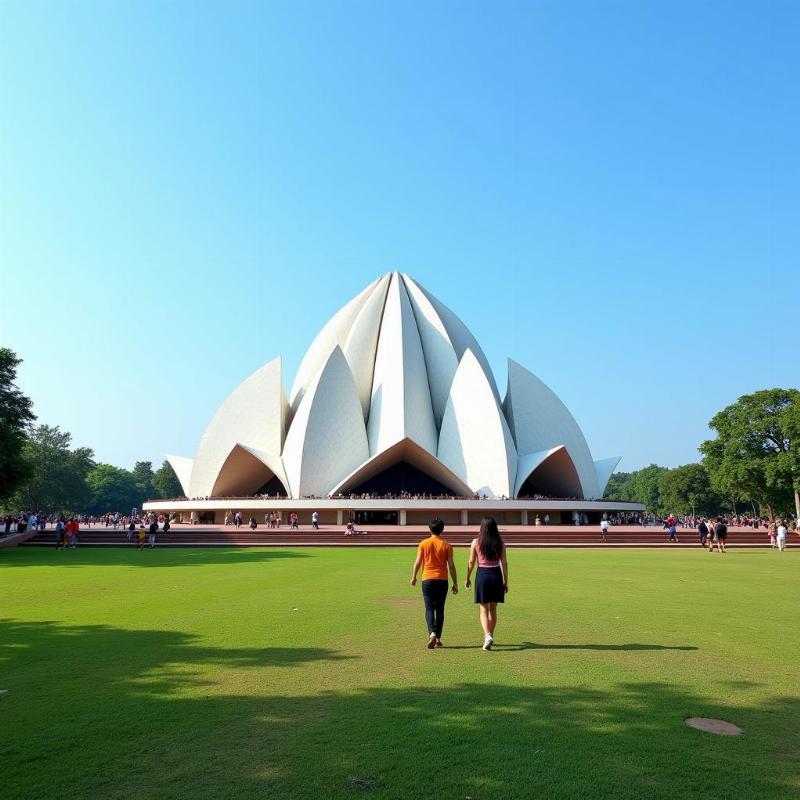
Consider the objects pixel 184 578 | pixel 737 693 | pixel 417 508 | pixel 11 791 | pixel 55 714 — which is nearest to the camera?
pixel 11 791

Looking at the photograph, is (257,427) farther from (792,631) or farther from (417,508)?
(792,631)

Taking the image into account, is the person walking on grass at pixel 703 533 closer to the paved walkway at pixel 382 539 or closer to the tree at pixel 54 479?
the paved walkway at pixel 382 539

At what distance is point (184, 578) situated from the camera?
9.49m

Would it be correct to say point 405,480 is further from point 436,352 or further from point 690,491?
point 690,491

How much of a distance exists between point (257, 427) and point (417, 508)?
39.8 ft

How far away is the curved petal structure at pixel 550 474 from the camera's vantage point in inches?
1264

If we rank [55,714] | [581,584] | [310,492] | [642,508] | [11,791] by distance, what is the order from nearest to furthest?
[11,791] → [55,714] → [581,584] → [310,492] → [642,508]

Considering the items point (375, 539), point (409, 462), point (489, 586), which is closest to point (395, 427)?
point (409, 462)

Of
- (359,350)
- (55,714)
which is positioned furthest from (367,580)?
(359,350)

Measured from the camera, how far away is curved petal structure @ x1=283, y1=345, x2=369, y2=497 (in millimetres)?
31250

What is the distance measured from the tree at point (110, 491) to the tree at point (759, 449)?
60098mm

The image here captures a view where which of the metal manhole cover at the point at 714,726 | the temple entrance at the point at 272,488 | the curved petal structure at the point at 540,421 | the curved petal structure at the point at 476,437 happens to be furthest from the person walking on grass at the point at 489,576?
the temple entrance at the point at 272,488

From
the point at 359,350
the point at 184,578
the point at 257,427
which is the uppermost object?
the point at 359,350

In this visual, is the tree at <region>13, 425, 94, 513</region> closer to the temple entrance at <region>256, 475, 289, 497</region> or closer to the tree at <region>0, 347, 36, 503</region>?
the temple entrance at <region>256, 475, 289, 497</region>
